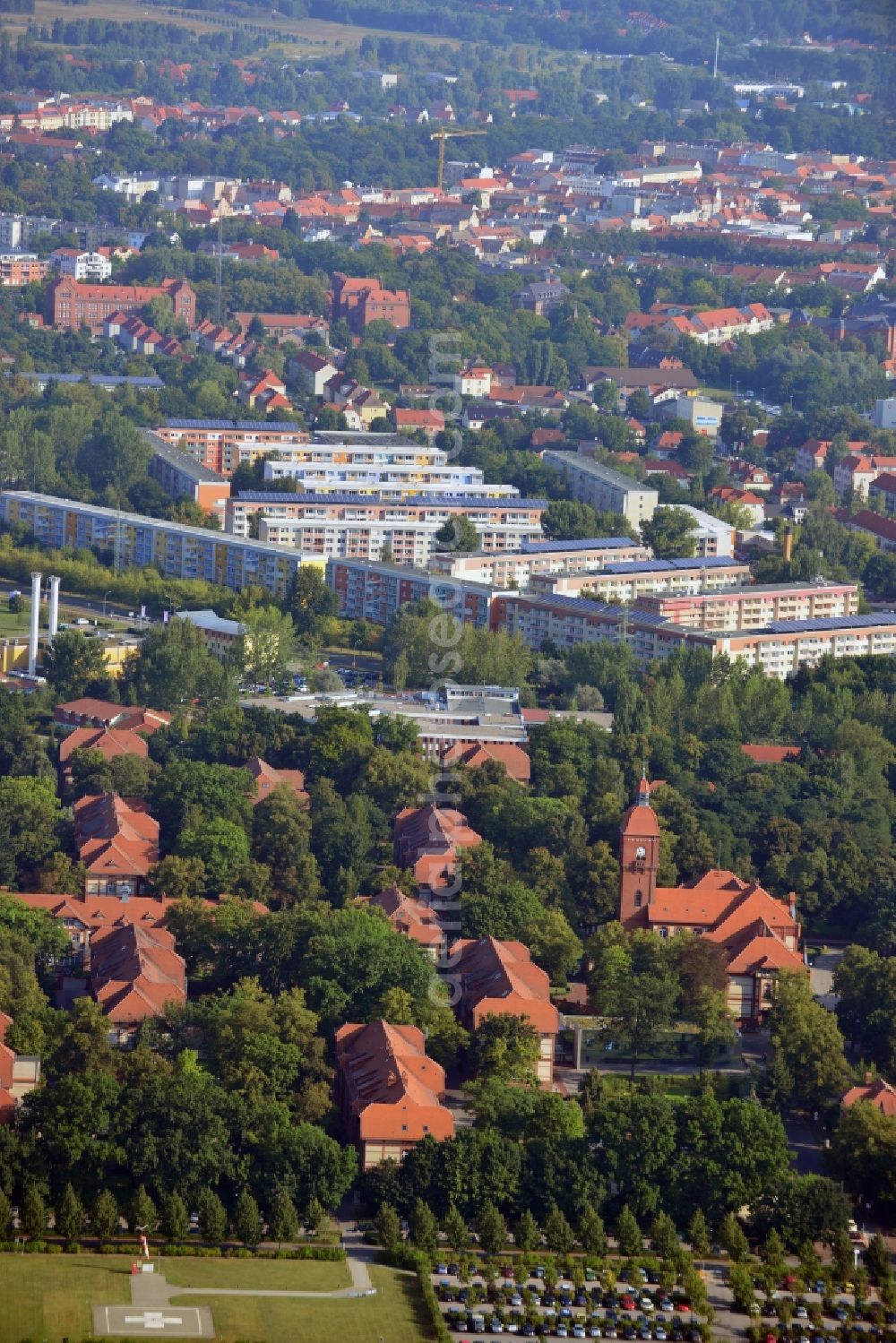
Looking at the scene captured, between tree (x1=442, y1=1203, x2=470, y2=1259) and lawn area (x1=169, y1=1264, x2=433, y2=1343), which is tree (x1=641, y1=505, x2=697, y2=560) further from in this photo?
lawn area (x1=169, y1=1264, x2=433, y2=1343)

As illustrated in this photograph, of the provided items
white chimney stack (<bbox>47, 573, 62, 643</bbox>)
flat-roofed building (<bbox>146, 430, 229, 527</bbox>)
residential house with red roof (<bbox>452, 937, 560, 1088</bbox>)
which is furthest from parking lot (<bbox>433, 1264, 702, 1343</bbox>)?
flat-roofed building (<bbox>146, 430, 229, 527</bbox>)

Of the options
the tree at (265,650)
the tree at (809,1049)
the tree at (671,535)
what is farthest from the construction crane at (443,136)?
the tree at (809,1049)

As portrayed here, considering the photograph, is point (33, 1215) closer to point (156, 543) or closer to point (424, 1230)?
point (424, 1230)

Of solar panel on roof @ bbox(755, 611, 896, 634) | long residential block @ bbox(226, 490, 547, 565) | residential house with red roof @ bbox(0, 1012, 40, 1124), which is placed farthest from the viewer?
long residential block @ bbox(226, 490, 547, 565)

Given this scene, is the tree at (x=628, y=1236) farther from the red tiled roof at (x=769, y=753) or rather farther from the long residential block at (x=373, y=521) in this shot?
the long residential block at (x=373, y=521)

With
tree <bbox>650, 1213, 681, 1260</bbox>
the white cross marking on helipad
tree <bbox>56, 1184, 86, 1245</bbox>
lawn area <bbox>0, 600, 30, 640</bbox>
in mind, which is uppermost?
tree <bbox>56, 1184, 86, 1245</bbox>

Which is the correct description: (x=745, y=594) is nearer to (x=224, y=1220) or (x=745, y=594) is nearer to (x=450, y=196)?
(x=224, y=1220)

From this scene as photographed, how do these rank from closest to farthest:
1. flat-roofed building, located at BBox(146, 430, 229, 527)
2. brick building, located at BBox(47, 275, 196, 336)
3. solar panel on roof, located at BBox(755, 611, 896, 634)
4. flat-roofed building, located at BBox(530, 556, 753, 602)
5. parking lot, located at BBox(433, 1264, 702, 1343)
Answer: parking lot, located at BBox(433, 1264, 702, 1343), solar panel on roof, located at BBox(755, 611, 896, 634), flat-roofed building, located at BBox(530, 556, 753, 602), flat-roofed building, located at BBox(146, 430, 229, 527), brick building, located at BBox(47, 275, 196, 336)
